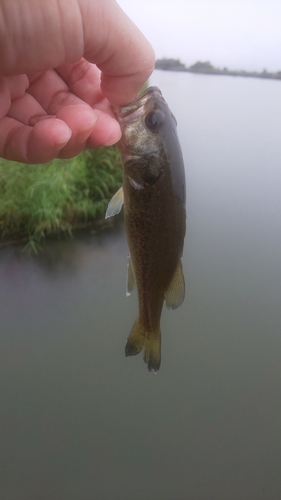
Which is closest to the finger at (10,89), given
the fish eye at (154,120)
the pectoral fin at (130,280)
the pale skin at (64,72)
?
the pale skin at (64,72)

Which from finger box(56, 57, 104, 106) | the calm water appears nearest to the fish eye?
finger box(56, 57, 104, 106)

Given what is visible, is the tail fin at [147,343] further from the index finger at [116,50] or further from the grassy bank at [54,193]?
the grassy bank at [54,193]

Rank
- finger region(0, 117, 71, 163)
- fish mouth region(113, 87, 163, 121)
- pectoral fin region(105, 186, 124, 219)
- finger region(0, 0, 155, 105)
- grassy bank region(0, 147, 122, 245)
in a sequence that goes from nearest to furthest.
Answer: finger region(0, 0, 155, 105) → finger region(0, 117, 71, 163) → fish mouth region(113, 87, 163, 121) → pectoral fin region(105, 186, 124, 219) → grassy bank region(0, 147, 122, 245)

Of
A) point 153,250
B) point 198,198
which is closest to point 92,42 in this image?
point 153,250

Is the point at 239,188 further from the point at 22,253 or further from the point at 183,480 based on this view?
the point at 183,480

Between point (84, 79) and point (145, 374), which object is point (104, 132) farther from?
point (145, 374)

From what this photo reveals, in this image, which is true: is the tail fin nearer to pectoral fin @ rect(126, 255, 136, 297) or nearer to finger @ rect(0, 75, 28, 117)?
pectoral fin @ rect(126, 255, 136, 297)

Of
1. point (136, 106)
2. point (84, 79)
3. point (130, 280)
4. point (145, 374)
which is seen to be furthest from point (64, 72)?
point (145, 374)
